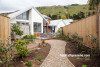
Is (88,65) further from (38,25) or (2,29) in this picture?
(38,25)

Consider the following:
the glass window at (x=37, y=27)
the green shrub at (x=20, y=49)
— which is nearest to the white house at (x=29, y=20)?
the glass window at (x=37, y=27)

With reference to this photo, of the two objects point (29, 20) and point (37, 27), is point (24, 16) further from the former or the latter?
point (37, 27)

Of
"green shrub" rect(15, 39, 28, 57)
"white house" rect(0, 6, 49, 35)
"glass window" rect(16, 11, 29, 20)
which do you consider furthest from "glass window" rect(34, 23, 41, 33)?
"green shrub" rect(15, 39, 28, 57)

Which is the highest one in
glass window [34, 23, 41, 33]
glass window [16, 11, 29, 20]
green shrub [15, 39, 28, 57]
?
glass window [16, 11, 29, 20]

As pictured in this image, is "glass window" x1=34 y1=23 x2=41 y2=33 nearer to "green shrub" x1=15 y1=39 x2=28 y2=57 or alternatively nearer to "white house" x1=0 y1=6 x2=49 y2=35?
"white house" x1=0 y1=6 x2=49 y2=35

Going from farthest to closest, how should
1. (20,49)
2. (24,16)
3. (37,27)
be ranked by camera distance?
(37,27), (24,16), (20,49)

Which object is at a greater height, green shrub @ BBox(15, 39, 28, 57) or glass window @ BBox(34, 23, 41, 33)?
glass window @ BBox(34, 23, 41, 33)

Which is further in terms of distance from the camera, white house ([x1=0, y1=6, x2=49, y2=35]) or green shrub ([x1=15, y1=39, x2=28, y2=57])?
white house ([x1=0, y1=6, x2=49, y2=35])

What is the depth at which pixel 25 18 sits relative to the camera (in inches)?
571

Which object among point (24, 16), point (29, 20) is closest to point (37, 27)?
point (29, 20)

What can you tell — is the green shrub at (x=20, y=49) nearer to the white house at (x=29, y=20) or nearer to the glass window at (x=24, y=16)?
the white house at (x=29, y=20)

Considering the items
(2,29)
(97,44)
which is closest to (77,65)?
(97,44)

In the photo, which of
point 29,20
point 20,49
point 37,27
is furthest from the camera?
point 37,27

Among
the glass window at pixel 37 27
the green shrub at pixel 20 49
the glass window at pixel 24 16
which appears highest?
the glass window at pixel 24 16
